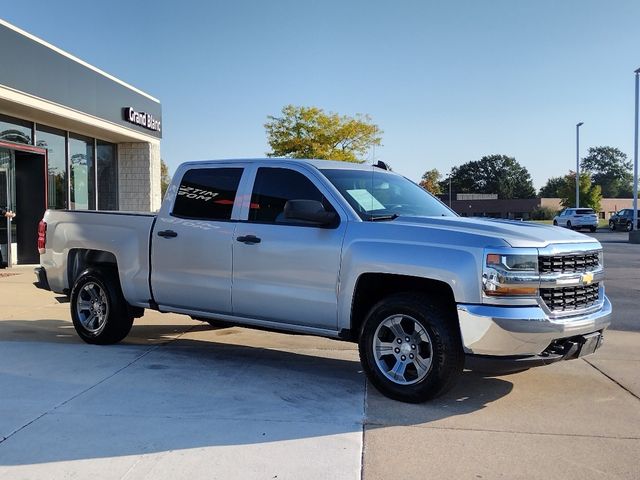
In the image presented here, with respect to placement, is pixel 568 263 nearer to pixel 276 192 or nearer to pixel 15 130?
pixel 276 192

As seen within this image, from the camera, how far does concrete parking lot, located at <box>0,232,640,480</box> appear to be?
3775mm

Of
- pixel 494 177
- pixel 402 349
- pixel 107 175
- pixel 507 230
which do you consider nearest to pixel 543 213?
pixel 494 177

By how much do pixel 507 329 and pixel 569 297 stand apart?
0.74 meters

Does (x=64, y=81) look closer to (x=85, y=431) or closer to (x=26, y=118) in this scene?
(x=26, y=118)

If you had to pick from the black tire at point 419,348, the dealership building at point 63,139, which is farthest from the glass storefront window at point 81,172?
the black tire at point 419,348

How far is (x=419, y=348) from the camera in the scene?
4.97 meters

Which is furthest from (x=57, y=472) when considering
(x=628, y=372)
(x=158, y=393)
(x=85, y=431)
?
(x=628, y=372)

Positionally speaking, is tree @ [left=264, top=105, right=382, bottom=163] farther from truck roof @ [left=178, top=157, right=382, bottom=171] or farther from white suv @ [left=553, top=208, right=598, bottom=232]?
truck roof @ [left=178, top=157, right=382, bottom=171]

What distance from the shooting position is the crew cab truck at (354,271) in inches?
181

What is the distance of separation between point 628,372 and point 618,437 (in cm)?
207

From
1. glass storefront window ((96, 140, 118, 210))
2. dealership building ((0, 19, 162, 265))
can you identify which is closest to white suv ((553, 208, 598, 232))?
dealership building ((0, 19, 162, 265))

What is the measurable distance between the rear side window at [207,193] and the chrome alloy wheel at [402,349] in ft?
6.50

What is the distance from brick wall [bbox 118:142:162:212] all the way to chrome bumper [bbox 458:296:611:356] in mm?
17817

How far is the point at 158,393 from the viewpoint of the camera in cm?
512
